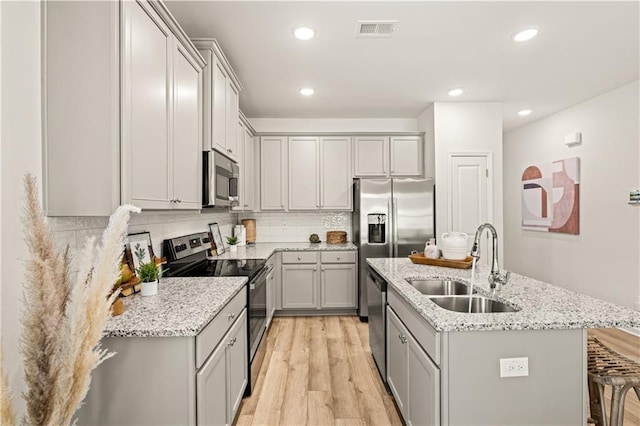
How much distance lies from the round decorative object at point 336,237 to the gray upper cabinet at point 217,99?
6.89 feet

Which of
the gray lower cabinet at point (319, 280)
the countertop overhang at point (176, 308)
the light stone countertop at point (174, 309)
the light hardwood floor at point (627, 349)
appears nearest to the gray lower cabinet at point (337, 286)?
the gray lower cabinet at point (319, 280)

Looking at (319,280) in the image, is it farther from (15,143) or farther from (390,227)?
(15,143)

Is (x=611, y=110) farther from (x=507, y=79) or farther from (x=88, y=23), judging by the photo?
(x=88, y=23)

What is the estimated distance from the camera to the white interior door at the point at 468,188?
418cm

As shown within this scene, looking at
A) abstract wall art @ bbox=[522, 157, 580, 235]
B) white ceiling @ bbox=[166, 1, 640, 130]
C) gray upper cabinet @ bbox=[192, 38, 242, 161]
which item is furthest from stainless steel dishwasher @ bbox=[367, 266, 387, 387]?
abstract wall art @ bbox=[522, 157, 580, 235]

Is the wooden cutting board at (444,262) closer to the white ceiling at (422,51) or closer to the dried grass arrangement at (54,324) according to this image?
the white ceiling at (422,51)

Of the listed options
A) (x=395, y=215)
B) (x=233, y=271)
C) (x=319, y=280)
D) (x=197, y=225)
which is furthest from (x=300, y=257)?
(x=233, y=271)

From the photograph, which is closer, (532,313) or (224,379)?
(532,313)

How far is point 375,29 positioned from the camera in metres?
2.45

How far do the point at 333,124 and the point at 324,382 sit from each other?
3.41 meters

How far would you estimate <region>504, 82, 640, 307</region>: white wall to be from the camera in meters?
3.61

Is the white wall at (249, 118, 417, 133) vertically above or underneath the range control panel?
above

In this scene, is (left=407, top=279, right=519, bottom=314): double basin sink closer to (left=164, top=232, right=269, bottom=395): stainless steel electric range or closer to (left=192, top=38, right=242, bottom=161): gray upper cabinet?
(left=164, top=232, right=269, bottom=395): stainless steel electric range

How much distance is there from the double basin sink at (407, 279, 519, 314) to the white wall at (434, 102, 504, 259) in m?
2.04
